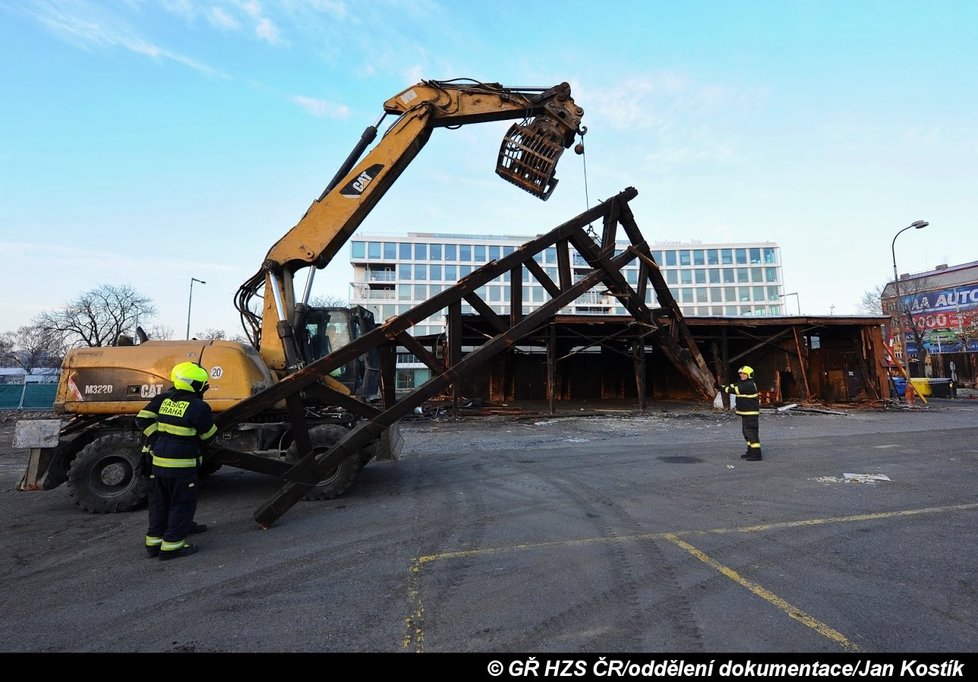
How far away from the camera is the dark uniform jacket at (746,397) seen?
872 centimetres

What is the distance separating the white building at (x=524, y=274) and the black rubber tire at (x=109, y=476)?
157 feet

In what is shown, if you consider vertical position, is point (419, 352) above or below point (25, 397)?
above

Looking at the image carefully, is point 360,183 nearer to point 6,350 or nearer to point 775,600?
point 775,600

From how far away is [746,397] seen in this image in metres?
8.84

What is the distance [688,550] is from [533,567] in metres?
1.48

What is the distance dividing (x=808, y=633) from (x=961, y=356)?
1700 inches

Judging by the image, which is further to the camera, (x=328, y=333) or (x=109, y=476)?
(x=328, y=333)

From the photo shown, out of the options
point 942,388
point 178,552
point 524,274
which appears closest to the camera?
point 178,552

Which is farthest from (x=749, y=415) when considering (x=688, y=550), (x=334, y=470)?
(x=334, y=470)

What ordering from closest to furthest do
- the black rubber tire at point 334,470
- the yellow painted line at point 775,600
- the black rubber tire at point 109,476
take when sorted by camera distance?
the yellow painted line at point 775,600 → the black rubber tire at point 109,476 → the black rubber tire at point 334,470

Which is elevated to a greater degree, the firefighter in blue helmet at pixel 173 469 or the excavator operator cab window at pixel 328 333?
the excavator operator cab window at pixel 328 333

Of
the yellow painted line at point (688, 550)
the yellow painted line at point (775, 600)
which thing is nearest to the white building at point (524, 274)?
the yellow painted line at point (688, 550)

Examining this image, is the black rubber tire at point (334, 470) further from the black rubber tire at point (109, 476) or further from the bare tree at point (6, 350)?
the bare tree at point (6, 350)
